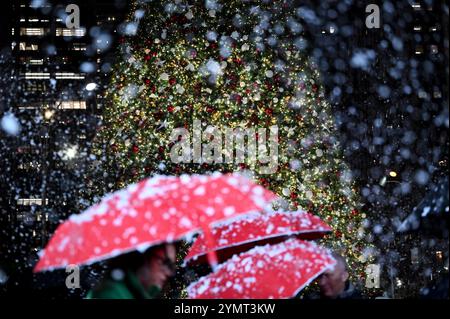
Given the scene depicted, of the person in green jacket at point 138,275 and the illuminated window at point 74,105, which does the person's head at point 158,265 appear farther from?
the illuminated window at point 74,105

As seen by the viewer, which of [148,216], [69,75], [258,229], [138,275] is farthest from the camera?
[69,75]

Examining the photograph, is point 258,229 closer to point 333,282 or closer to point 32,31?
point 333,282

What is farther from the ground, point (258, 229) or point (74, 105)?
point (258, 229)

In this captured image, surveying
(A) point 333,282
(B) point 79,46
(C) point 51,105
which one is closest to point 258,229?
(A) point 333,282

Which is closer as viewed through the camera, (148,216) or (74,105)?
(148,216)

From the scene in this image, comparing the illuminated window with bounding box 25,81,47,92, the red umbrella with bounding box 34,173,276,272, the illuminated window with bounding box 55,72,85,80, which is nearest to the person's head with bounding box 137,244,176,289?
the red umbrella with bounding box 34,173,276,272

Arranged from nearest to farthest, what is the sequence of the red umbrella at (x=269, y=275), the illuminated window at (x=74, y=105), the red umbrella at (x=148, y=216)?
the red umbrella at (x=148, y=216)
the red umbrella at (x=269, y=275)
the illuminated window at (x=74, y=105)

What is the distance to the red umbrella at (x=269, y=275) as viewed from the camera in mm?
4098

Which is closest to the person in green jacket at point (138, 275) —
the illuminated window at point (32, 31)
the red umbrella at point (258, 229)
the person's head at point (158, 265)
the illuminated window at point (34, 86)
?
the person's head at point (158, 265)

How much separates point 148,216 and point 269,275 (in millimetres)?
1044

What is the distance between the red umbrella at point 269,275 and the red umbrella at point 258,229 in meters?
0.17

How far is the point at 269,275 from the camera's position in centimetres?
416

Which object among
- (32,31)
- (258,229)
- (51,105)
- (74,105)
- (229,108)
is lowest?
(74,105)

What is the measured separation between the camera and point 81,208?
15133 mm
